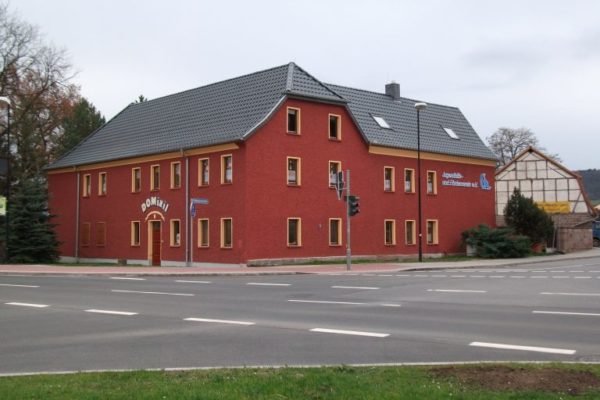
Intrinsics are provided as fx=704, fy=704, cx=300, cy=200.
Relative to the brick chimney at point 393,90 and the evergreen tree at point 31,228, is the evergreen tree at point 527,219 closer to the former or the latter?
the brick chimney at point 393,90

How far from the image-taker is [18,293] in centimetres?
1997

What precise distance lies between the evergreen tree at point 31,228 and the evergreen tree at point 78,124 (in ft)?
47.9

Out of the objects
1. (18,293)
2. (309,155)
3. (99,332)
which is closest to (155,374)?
(99,332)

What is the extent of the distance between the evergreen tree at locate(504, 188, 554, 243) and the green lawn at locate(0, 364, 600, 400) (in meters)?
40.1

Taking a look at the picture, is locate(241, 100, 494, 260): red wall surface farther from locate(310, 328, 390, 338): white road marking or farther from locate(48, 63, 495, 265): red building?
locate(310, 328, 390, 338): white road marking

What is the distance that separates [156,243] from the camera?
4016 centimetres

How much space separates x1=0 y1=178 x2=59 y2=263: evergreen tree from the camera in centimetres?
4138

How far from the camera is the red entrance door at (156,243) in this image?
40.0 m

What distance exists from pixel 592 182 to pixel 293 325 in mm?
103338

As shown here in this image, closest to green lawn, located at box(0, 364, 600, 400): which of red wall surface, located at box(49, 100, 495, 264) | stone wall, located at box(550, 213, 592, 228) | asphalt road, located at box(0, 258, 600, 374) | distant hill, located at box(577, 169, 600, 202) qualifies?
asphalt road, located at box(0, 258, 600, 374)

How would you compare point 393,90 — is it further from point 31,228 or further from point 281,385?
point 281,385

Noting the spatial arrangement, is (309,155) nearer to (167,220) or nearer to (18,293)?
(167,220)

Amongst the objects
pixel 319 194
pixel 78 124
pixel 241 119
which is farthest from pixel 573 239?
pixel 78 124

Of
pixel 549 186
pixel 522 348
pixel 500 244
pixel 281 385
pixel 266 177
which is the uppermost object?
pixel 549 186
